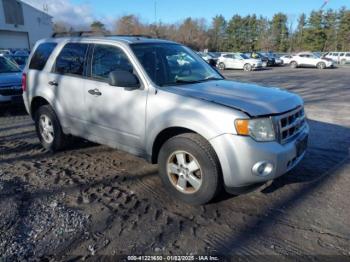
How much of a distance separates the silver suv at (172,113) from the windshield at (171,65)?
0.06 feet

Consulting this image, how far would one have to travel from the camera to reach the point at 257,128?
3.42 metres

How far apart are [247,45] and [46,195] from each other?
90.6m

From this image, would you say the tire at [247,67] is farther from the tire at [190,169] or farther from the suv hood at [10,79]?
the tire at [190,169]

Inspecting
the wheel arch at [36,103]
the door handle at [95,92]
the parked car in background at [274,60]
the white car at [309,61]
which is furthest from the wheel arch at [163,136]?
the parked car in background at [274,60]

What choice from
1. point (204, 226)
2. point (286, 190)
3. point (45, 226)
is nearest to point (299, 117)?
point (286, 190)

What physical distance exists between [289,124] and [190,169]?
3.98ft

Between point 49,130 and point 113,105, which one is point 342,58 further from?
point 113,105

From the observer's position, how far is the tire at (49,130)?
5.46 metres

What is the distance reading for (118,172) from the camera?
Result: 4832 millimetres

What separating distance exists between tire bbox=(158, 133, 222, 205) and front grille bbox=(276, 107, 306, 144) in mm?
756

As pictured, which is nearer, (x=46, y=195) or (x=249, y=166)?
(x=249, y=166)

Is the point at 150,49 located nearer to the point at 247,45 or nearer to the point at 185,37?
the point at 185,37

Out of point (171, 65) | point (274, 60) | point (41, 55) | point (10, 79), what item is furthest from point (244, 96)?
point (274, 60)

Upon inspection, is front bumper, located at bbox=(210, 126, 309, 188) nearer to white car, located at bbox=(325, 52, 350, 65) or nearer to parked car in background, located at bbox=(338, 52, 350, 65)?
white car, located at bbox=(325, 52, 350, 65)
